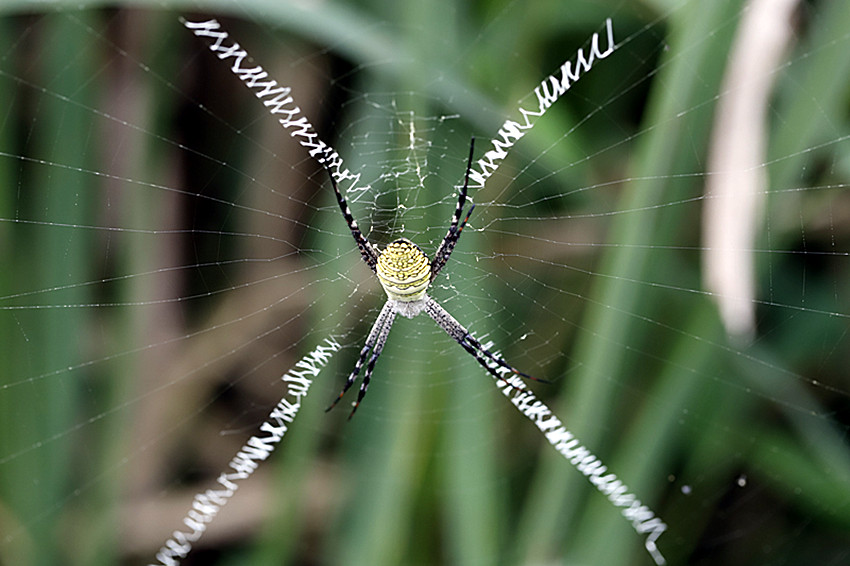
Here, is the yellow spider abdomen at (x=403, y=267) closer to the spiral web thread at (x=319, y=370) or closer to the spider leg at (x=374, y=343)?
the spiral web thread at (x=319, y=370)

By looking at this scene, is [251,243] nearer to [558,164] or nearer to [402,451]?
[402,451]

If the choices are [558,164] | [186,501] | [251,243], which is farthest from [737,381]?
[186,501]

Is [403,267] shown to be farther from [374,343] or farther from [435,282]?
[374,343]

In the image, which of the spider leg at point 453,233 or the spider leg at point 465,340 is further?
the spider leg at point 465,340

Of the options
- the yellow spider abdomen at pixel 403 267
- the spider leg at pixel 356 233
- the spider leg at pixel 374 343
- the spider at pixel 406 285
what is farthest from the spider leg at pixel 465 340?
the spider leg at pixel 356 233

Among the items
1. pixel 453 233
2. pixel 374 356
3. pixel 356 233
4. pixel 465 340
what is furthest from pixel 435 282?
pixel 356 233

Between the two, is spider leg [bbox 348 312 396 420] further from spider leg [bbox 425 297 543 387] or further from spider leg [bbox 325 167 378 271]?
spider leg [bbox 325 167 378 271]

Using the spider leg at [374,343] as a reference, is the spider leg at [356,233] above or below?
above
